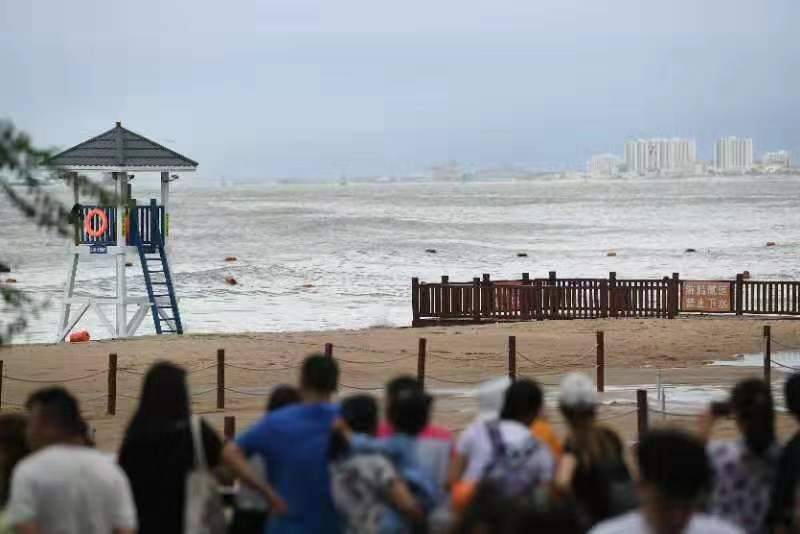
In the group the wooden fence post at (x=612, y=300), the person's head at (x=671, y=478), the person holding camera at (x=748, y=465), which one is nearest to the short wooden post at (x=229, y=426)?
the person holding camera at (x=748, y=465)

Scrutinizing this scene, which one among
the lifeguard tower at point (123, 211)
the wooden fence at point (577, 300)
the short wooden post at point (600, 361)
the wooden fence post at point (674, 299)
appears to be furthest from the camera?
the lifeguard tower at point (123, 211)

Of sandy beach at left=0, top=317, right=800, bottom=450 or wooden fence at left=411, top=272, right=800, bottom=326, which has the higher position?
wooden fence at left=411, top=272, right=800, bottom=326

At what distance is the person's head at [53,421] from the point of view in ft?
20.0

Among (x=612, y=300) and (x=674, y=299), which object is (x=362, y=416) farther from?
(x=674, y=299)

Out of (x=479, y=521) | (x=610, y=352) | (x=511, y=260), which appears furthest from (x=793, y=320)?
(x=511, y=260)

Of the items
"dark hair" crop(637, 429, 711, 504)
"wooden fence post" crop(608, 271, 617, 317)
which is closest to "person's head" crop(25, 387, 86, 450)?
"dark hair" crop(637, 429, 711, 504)

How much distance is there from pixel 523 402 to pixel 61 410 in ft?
6.99

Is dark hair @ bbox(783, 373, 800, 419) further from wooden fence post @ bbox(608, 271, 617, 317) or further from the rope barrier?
wooden fence post @ bbox(608, 271, 617, 317)

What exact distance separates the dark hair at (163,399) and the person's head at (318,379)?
1.97 feet

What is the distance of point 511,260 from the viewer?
91.2 m

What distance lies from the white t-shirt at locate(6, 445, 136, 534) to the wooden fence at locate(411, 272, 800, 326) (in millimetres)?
29028

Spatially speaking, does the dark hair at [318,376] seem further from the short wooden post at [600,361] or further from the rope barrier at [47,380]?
the rope barrier at [47,380]

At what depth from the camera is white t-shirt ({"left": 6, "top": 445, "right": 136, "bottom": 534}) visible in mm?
5871

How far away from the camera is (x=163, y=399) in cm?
650
